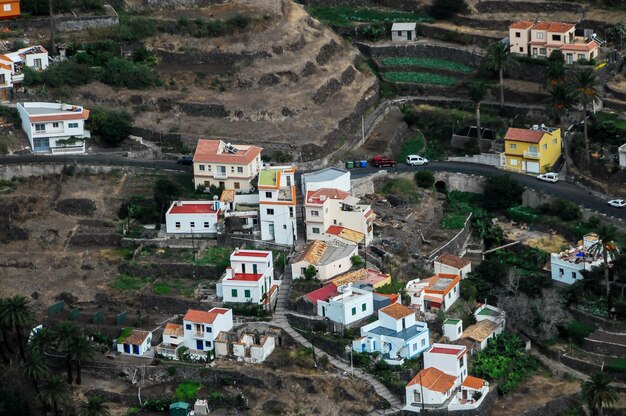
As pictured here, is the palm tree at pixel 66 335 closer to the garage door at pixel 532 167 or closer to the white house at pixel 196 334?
the white house at pixel 196 334

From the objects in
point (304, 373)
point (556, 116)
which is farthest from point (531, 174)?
point (304, 373)

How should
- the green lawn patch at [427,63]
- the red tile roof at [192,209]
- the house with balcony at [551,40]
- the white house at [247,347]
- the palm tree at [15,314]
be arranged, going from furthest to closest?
the green lawn patch at [427,63]
the house with balcony at [551,40]
the red tile roof at [192,209]
the white house at [247,347]
the palm tree at [15,314]

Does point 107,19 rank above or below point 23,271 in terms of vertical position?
above

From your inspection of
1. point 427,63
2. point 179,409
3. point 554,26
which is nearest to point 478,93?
point 554,26

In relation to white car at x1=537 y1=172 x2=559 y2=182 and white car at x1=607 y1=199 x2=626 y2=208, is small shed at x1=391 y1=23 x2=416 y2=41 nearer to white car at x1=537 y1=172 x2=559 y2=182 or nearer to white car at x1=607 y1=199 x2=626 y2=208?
white car at x1=537 y1=172 x2=559 y2=182

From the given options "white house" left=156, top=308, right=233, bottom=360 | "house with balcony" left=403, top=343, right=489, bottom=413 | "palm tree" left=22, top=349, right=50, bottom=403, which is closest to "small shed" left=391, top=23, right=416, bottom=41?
"white house" left=156, top=308, right=233, bottom=360

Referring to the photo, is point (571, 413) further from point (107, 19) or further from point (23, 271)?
point (107, 19)

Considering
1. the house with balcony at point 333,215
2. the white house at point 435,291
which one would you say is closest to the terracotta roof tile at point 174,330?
the house with balcony at point 333,215
